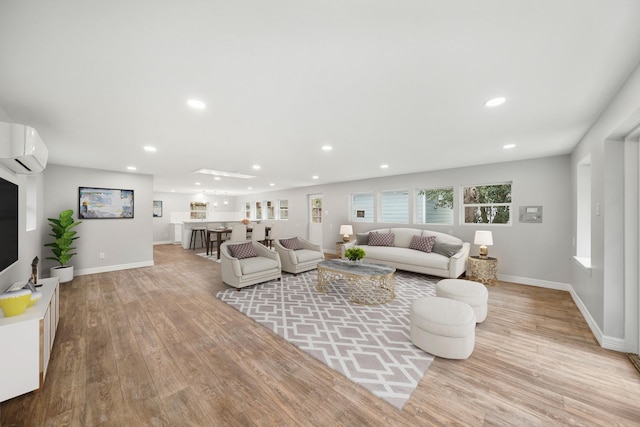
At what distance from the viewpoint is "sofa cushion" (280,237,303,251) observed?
5.49 meters

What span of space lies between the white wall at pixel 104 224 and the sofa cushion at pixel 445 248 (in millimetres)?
6750

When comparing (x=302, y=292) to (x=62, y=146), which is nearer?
(x=62, y=146)

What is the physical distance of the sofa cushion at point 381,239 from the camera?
5938mm

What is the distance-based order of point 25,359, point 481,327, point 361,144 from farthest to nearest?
point 361,144
point 481,327
point 25,359

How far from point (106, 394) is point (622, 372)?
4.18 m

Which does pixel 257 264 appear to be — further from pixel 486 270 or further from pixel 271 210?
pixel 271 210

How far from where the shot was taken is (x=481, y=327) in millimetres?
2904

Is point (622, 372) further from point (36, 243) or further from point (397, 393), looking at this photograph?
point (36, 243)

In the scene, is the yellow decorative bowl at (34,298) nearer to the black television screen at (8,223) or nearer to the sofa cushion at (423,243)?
the black television screen at (8,223)

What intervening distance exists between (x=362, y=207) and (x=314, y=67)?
5.94 metres

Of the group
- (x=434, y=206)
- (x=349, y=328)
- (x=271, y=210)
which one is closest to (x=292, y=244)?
(x=349, y=328)

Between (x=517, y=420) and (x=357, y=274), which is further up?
(x=357, y=274)

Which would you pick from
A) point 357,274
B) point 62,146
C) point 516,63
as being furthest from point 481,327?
point 62,146

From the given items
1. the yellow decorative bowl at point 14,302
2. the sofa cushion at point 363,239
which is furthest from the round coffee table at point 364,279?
the yellow decorative bowl at point 14,302
